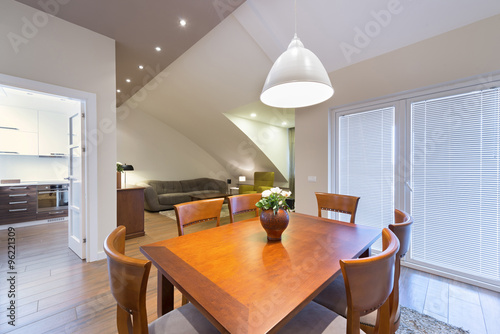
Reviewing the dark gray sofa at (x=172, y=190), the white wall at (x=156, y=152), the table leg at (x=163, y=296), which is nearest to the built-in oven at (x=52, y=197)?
the dark gray sofa at (x=172, y=190)

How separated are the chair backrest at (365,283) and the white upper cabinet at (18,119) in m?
5.99

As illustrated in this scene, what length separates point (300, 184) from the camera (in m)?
3.24

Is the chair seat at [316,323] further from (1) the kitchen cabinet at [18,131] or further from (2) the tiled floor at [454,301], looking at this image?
(1) the kitchen cabinet at [18,131]

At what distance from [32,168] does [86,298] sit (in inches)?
167

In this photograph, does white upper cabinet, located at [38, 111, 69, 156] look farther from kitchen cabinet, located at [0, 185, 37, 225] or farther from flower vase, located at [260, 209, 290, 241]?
flower vase, located at [260, 209, 290, 241]

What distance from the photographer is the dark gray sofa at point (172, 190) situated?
512cm

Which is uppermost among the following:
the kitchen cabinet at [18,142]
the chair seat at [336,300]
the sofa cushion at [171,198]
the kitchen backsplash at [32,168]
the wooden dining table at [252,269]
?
the kitchen cabinet at [18,142]

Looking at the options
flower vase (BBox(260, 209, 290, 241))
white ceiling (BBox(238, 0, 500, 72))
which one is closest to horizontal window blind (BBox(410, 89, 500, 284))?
white ceiling (BBox(238, 0, 500, 72))

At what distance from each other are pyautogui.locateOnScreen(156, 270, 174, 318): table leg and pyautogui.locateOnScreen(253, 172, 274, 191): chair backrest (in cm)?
517

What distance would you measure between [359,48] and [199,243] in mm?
2825

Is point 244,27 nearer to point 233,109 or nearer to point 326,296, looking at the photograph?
point 233,109

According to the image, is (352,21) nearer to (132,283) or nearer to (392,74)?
(392,74)

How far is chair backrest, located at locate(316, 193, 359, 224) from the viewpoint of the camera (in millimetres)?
1792

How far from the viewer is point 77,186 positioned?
103 inches
